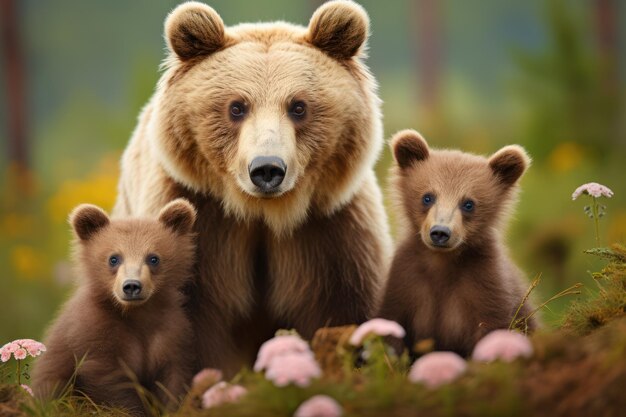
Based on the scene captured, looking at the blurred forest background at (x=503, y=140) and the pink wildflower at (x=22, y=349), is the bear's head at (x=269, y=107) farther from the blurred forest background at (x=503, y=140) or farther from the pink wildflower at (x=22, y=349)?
the blurred forest background at (x=503, y=140)

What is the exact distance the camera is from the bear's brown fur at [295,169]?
16.7 ft

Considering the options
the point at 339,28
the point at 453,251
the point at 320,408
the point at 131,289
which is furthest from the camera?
the point at 339,28

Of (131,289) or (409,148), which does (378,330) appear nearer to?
(131,289)

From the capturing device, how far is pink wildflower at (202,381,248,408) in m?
3.56

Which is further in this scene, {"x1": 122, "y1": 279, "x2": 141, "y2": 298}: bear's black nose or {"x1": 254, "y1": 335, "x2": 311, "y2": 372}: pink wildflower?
{"x1": 122, "y1": 279, "x2": 141, "y2": 298}: bear's black nose

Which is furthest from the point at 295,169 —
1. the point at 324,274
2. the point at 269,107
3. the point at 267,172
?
the point at 324,274

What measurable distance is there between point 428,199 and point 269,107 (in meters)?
0.98

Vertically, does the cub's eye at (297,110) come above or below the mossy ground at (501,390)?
above

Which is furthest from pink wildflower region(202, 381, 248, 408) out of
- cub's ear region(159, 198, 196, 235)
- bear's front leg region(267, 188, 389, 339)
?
bear's front leg region(267, 188, 389, 339)

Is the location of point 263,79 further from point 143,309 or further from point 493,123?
point 493,123

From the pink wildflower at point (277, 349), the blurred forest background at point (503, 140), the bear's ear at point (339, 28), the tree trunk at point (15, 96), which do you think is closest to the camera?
the pink wildflower at point (277, 349)

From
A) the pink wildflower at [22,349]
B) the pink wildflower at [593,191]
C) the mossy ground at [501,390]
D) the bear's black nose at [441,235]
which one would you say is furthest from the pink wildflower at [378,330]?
the pink wildflower at [22,349]

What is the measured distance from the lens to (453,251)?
15.5 feet

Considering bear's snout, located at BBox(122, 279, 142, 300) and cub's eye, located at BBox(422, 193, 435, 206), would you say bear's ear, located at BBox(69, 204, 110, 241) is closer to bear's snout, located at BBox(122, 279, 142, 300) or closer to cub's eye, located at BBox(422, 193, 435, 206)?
bear's snout, located at BBox(122, 279, 142, 300)
